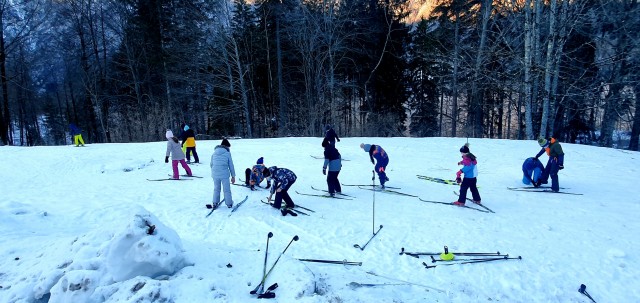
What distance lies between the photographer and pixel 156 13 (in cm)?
2859

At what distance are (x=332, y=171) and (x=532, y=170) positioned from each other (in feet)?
20.2

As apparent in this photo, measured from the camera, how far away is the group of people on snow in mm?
8016

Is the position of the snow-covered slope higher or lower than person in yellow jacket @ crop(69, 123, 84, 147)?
lower

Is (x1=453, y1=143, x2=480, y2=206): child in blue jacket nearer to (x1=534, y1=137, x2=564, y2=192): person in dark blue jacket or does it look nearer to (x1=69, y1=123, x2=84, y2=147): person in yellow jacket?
(x1=534, y1=137, x2=564, y2=192): person in dark blue jacket

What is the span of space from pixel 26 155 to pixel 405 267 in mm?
17198

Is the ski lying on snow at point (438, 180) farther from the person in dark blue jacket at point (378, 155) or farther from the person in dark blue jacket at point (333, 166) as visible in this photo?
the person in dark blue jacket at point (333, 166)

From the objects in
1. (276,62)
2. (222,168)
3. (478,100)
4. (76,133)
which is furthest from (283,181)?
(478,100)

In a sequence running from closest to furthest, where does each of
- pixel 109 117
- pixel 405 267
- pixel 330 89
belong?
pixel 405 267 < pixel 330 89 < pixel 109 117

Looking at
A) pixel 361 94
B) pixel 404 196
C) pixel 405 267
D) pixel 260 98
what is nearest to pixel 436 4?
pixel 361 94

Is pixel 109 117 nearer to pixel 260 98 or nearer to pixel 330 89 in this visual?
pixel 260 98

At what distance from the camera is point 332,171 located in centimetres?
929

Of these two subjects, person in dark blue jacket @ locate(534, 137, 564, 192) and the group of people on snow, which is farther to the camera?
person in dark blue jacket @ locate(534, 137, 564, 192)

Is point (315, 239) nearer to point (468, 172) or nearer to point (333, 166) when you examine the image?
point (333, 166)

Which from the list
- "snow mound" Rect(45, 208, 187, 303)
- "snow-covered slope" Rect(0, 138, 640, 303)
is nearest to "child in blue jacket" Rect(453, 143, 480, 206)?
"snow-covered slope" Rect(0, 138, 640, 303)
